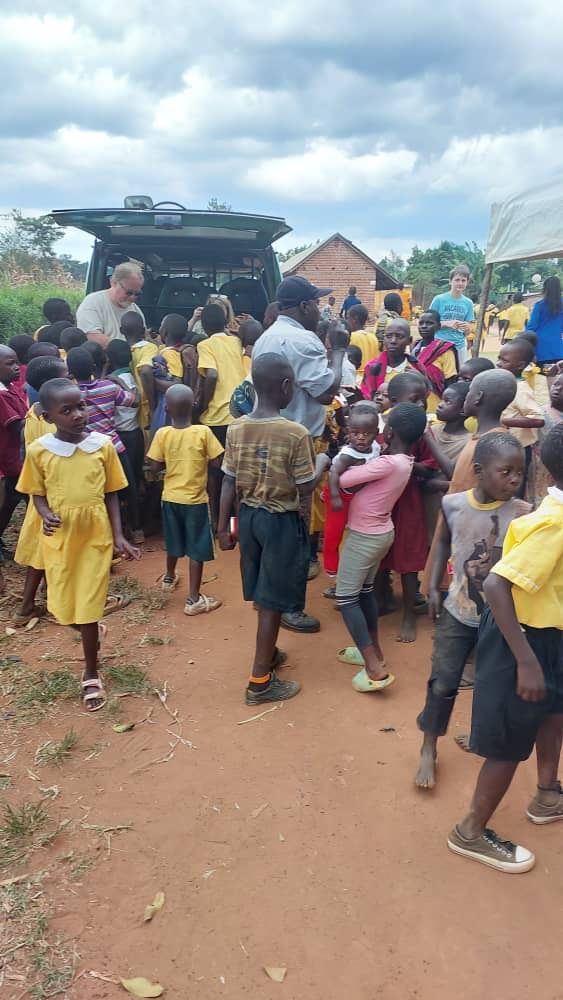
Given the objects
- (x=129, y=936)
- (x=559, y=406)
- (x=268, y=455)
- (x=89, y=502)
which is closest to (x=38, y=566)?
(x=89, y=502)

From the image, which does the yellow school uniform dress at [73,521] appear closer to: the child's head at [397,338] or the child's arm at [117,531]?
the child's arm at [117,531]

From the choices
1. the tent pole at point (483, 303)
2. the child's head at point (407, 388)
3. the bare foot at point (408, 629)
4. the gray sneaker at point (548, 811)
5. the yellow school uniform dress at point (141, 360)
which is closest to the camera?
the gray sneaker at point (548, 811)

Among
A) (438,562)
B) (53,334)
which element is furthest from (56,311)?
(438,562)

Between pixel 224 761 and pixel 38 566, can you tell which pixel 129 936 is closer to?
pixel 224 761

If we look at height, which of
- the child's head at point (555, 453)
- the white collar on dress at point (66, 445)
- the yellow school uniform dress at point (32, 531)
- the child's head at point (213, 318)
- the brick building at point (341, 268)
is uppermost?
the brick building at point (341, 268)

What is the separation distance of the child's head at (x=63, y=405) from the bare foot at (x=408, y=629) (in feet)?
6.94

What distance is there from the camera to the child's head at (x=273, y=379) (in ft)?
9.29

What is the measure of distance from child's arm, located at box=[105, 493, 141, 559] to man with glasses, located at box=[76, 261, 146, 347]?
229 centimetres

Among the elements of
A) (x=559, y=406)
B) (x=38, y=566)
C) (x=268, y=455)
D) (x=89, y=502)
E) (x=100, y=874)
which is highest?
(x=559, y=406)

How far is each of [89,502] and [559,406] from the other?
7.95ft

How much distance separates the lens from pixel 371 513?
10.3ft

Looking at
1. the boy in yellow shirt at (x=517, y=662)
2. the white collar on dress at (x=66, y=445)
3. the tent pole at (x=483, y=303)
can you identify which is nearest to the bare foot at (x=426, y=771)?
the boy in yellow shirt at (x=517, y=662)

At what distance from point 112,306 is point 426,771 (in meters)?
4.34

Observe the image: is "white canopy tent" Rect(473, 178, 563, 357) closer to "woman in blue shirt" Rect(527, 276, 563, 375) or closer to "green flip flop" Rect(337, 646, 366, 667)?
"woman in blue shirt" Rect(527, 276, 563, 375)
